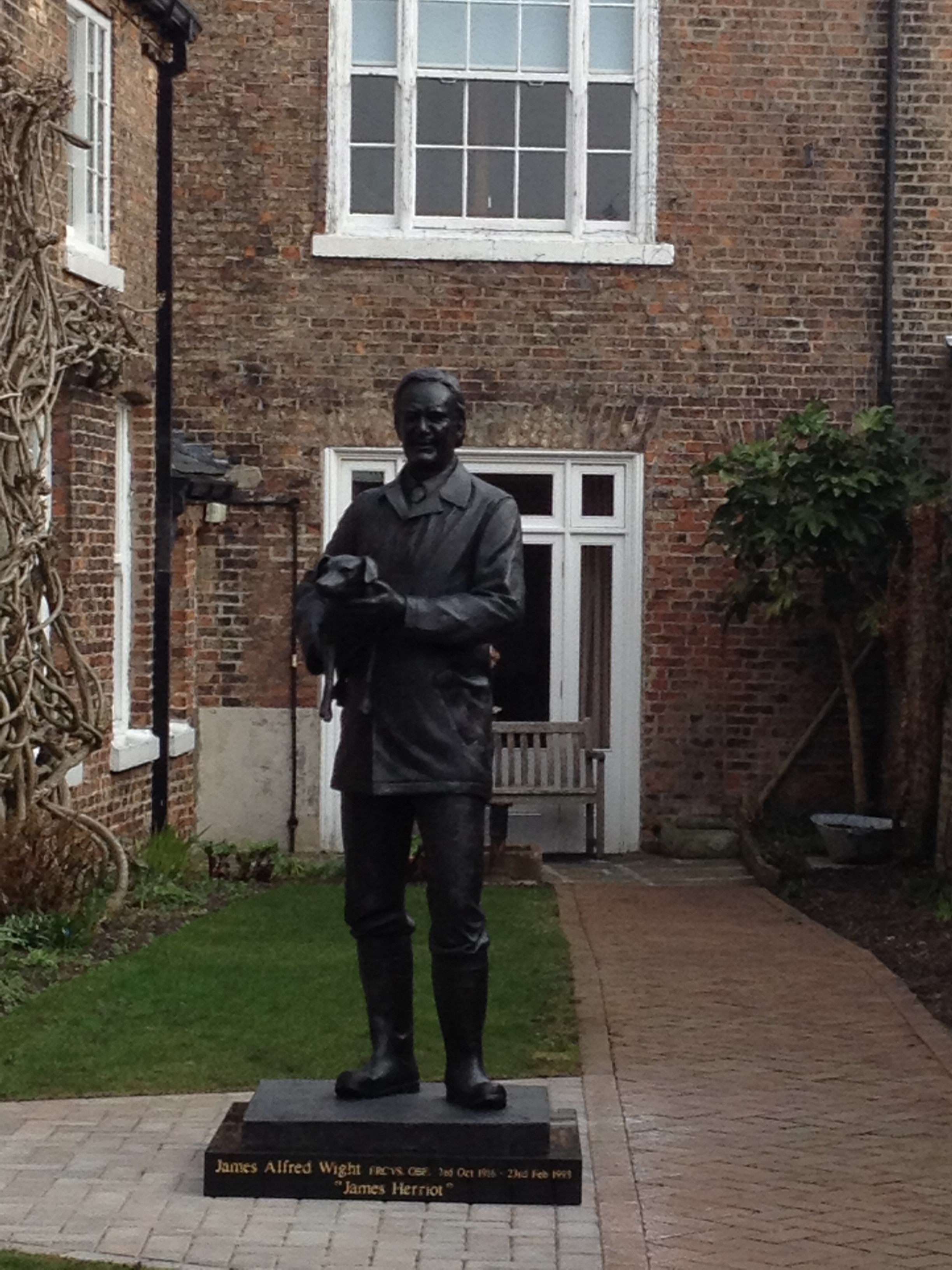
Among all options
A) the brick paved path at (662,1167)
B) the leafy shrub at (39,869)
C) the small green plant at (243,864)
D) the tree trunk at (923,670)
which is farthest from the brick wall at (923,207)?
the leafy shrub at (39,869)

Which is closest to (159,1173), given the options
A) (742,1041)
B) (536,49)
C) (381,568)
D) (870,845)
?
(381,568)

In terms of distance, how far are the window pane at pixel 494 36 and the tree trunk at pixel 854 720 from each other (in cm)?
476

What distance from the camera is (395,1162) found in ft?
21.5

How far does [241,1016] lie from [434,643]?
3.13 meters

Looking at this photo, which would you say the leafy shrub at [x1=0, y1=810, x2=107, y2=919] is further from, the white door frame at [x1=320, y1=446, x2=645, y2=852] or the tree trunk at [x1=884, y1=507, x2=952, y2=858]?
the tree trunk at [x1=884, y1=507, x2=952, y2=858]

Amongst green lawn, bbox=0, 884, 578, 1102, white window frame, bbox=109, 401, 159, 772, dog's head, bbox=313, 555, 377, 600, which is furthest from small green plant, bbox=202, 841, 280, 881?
dog's head, bbox=313, 555, 377, 600

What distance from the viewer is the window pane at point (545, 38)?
1656cm

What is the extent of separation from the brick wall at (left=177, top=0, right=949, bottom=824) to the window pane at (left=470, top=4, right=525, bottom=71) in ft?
3.57

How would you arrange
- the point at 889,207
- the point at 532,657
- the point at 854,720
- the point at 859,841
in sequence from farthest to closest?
the point at 532,657 < the point at 889,207 < the point at 854,720 < the point at 859,841

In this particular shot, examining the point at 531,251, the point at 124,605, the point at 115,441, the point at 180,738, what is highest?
the point at 531,251

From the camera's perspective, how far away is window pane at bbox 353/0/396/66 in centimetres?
1644

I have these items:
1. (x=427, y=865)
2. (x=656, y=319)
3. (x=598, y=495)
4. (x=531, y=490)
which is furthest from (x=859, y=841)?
(x=427, y=865)

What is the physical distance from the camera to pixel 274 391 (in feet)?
53.5

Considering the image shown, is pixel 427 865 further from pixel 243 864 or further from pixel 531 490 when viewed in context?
pixel 531 490
